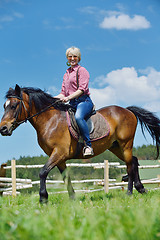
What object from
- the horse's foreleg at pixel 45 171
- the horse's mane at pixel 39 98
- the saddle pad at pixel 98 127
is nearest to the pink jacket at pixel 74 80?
the horse's mane at pixel 39 98

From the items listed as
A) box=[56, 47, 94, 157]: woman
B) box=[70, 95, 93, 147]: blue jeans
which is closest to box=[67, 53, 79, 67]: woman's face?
box=[56, 47, 94, 157]: woman

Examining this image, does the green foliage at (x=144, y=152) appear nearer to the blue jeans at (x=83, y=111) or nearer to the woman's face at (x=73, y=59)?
the blue jeans at (x=83, y=111)

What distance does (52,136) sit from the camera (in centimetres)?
491

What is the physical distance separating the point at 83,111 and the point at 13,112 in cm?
130

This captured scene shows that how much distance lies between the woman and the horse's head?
80cm

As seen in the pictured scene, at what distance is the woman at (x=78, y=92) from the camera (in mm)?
5031

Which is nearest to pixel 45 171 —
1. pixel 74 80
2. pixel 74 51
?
pixel 74 80

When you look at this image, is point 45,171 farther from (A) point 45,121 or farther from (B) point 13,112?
(B) point 13,112

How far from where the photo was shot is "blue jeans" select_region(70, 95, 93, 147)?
16.4 ft

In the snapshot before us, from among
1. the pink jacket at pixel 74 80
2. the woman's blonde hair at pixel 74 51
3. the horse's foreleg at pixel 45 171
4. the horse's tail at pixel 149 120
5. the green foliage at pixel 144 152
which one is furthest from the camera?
the green foliage at pixel 144 152

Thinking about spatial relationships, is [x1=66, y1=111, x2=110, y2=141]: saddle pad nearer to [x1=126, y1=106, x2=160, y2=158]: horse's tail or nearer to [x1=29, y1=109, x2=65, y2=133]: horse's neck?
[x1=29, y1=109, x2=65, y2=133]: horse's neck

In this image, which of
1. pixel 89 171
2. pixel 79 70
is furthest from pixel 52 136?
pixel 89 171

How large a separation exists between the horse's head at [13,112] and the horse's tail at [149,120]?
2974 millimetres

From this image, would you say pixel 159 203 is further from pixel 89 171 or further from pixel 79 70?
pixel 89 171
